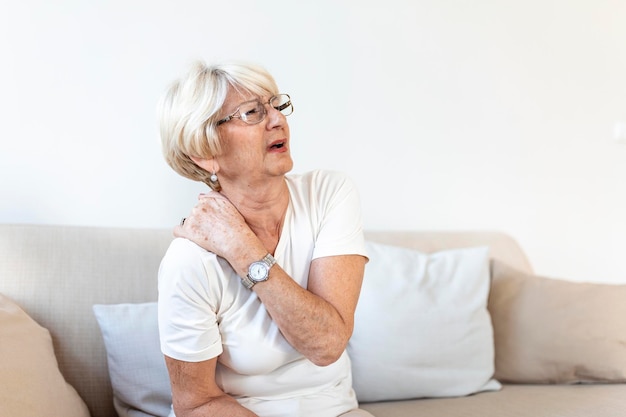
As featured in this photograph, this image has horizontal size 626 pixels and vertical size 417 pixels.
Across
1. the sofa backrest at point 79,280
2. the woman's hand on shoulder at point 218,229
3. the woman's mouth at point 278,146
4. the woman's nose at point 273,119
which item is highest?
the woman's nose at point 273,119

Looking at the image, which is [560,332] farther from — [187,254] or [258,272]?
[187,254]

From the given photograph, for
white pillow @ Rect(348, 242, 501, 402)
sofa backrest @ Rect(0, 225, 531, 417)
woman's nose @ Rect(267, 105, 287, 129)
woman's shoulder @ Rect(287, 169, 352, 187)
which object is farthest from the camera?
white pillow @ Rect(348, 242, 501, 402)

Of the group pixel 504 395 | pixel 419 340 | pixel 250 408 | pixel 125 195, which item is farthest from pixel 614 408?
pixel 125 195

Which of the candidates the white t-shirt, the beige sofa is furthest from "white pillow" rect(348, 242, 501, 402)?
the white t-shirt

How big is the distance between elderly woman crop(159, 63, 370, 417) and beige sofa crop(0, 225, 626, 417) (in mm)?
365

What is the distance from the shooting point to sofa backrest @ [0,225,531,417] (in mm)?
1735

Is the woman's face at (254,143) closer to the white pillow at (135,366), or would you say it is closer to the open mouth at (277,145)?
the open mouth at (277,145)

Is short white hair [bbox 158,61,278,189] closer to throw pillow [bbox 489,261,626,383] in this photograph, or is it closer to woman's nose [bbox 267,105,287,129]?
woman's nose [bbox 267,105,287,129]

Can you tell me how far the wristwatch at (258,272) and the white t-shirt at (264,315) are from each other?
0.21ft

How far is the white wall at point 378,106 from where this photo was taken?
6.39ft

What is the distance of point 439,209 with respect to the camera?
8.42 feet

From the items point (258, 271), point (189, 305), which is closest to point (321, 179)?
point (258, 271)

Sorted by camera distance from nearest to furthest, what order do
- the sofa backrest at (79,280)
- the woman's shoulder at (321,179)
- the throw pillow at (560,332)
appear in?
the woman's shoulder at (321,179)
the sofa backrest at (79,280)
the throw pillow at (560,332)

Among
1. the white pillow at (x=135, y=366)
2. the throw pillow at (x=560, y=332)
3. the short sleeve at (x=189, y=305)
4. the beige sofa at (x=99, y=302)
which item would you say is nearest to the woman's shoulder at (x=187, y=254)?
the short sleeve at (x=189, y=305)
